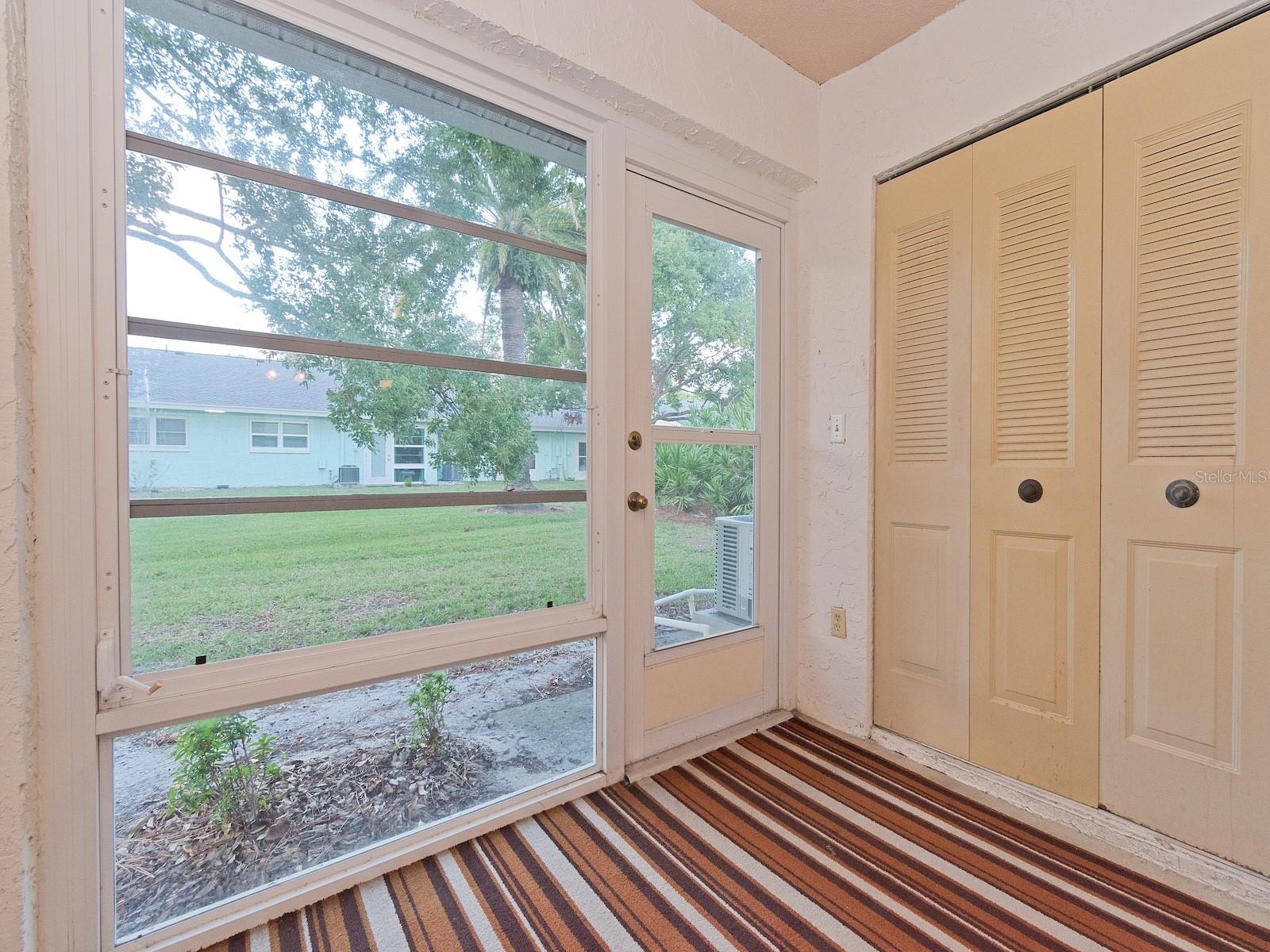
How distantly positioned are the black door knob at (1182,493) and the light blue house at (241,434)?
1.87 meters

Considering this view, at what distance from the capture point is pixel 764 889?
1271 millimetres

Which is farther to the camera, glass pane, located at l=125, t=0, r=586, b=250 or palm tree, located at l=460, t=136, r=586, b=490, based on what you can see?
palm tree, located at l=460, t=136, r=586, b=490

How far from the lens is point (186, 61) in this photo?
3.66 feet

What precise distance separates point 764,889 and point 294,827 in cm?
111

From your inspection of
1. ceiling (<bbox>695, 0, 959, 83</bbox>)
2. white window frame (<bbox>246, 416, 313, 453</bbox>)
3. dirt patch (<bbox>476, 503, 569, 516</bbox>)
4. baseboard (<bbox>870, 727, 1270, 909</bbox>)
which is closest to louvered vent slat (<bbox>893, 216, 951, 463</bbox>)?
ceiling (<bbox>695, 0, 959, 83</bbox>)

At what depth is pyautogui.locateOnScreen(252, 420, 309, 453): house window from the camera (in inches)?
47.1

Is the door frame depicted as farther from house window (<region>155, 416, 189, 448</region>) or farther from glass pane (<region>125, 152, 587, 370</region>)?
house window (<region>155, 416, 189, 448</region>)

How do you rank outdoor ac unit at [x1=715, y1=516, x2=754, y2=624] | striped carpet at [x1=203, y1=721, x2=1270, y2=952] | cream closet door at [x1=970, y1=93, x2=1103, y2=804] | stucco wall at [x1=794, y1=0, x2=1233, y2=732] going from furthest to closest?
outdoor ac unit at [x1=715, y1=516, x2=754, y2=624], stucco wall at [x1=794, y1=0, x2=1233, y2=732], cream closet door at [x1=970, y1=93, x2=1103, y2=804], striped carpet at [x1=203, y1=721, x2=1270, y2=952]

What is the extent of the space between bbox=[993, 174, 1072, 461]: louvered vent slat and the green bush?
818mm

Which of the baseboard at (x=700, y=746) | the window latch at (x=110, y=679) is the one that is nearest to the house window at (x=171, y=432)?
the window latch at (x=110, y=679)

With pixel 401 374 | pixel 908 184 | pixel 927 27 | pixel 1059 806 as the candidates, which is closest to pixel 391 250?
pixel 401 374

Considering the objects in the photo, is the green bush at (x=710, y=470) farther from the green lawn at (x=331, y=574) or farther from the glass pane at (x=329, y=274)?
the glass pane at (x=329, y=274)

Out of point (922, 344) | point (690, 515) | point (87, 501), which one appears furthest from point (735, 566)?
point (87, 501)

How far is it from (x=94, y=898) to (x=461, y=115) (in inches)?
75.2
